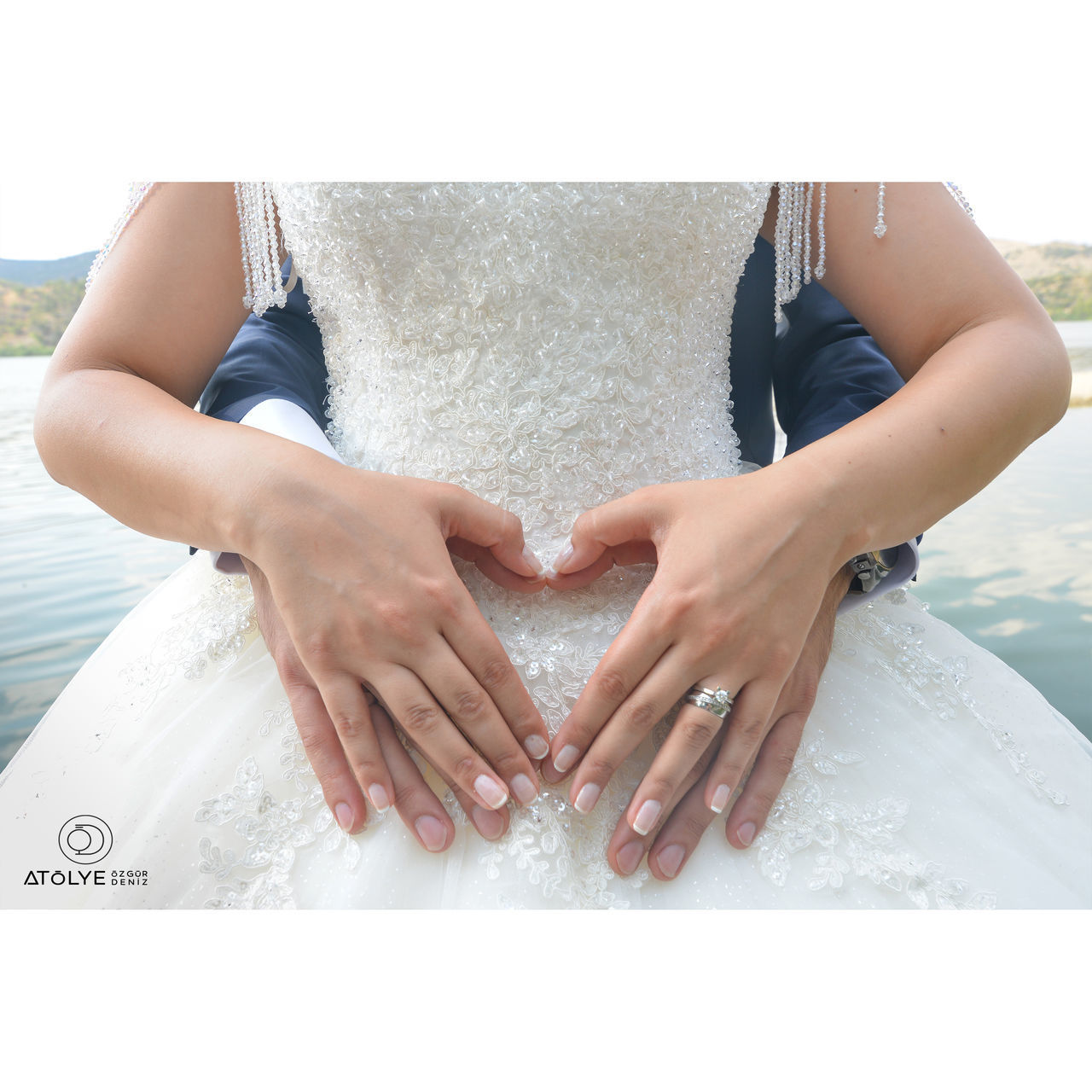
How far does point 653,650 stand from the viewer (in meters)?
0.51

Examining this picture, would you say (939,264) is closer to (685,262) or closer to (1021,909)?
(685,262)

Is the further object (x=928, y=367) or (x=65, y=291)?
(x=65, y=291)

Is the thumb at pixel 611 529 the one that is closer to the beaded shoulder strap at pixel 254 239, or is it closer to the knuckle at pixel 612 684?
the knuckle at pixel 612 684

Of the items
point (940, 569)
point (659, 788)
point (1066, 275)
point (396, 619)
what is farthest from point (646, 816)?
point (1066, 275)

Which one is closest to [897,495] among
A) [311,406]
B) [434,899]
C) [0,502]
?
[434,899]

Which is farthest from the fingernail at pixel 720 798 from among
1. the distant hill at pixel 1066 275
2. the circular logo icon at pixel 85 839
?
the distant hill at pixel 1066 275

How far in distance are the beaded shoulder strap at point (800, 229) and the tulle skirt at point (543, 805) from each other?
0.35m

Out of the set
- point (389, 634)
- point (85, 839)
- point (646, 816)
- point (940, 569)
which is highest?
point (389, 634)

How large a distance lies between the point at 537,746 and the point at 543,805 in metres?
0.04

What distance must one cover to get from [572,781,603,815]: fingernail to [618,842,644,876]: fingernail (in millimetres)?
38

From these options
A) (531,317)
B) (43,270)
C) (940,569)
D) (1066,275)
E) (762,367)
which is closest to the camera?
(531,317)

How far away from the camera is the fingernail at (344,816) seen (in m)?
0.52

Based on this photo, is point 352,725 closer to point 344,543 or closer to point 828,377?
point 344,543

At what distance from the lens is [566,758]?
A: 53cm
